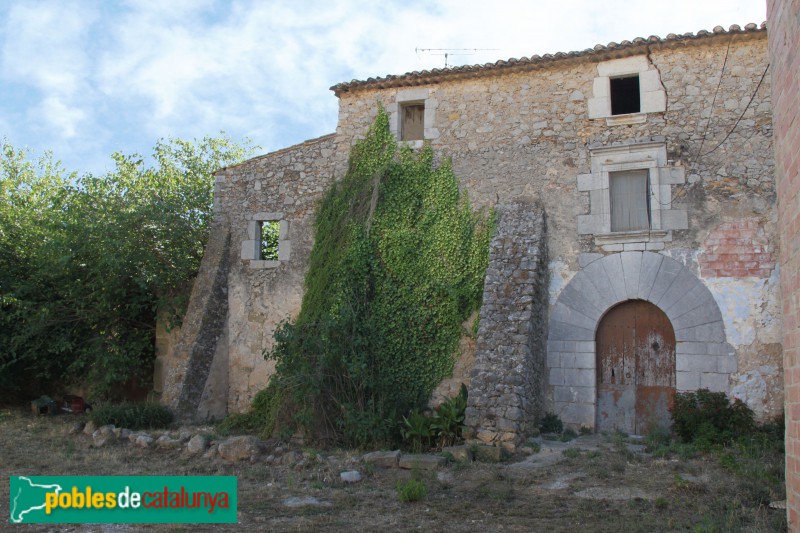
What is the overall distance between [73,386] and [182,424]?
3.89 meters

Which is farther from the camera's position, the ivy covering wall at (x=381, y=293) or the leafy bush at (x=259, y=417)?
the leafy bush at (x=259, y=417)

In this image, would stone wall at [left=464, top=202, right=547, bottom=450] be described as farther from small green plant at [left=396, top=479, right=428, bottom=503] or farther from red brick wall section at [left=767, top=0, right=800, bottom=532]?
red brick wall section at [left=767, top=0, right=800, bottom=532]

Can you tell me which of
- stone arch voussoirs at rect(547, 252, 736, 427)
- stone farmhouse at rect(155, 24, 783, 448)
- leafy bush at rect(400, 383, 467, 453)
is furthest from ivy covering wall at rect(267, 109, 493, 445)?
stone arch voussoirs at rect(547, 252, 736, 427)

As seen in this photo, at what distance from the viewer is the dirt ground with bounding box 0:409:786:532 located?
5.85 m

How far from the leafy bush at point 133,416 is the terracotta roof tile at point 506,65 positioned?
20.8 ft

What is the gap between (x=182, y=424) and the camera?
11.7 meters

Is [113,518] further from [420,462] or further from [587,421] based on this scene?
[587,421]

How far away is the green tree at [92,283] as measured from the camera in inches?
503

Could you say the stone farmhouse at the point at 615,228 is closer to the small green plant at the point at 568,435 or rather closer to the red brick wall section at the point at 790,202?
the small green plant at the point at 568,435

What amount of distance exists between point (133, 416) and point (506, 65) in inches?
324

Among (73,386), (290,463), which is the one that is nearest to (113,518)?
(290,463)

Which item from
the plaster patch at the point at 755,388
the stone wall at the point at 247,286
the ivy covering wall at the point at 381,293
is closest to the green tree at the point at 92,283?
the stone wall at the point at 247,286

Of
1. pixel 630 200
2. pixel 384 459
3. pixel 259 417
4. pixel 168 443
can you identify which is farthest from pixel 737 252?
pixel 168 443

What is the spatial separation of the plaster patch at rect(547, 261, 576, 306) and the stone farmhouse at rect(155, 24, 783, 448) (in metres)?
0.03
